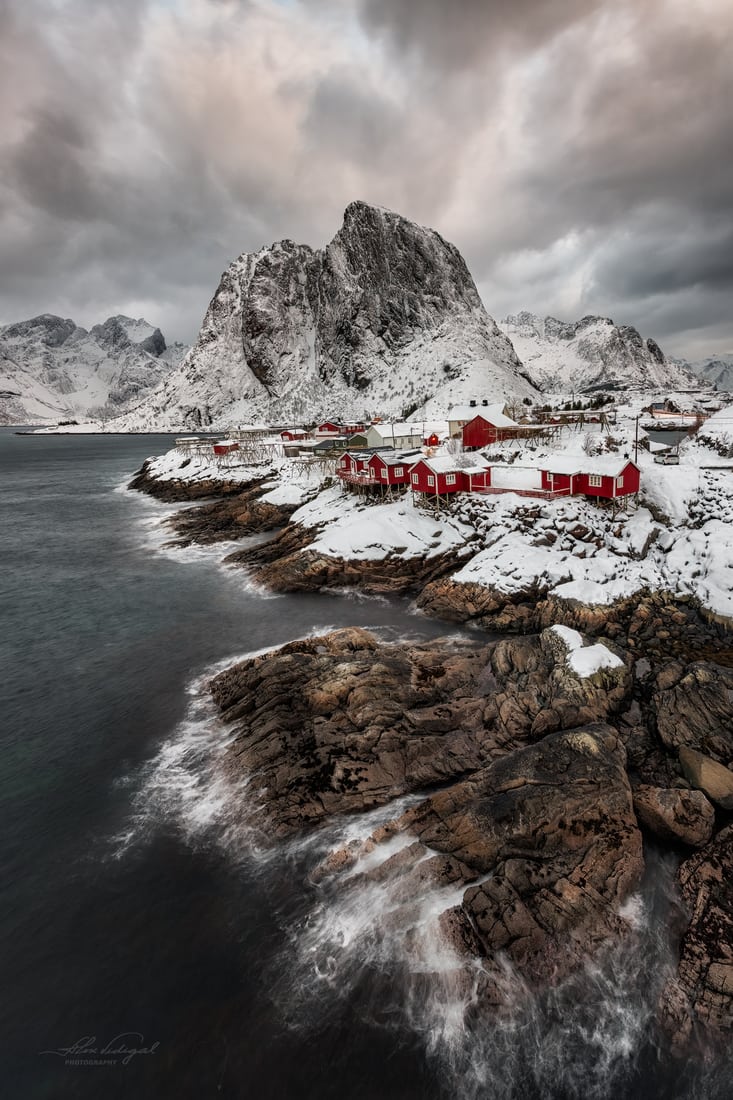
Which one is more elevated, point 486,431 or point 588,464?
point 486,431

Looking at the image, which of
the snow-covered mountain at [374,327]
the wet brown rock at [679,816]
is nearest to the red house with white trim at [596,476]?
the wet brown rock at [679,816]

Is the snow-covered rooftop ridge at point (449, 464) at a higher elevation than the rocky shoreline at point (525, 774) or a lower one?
higher

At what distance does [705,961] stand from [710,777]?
17.8ft

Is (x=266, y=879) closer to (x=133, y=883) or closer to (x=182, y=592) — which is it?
(x=133, y=883)

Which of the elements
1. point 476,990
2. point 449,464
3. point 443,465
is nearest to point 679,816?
point 476,990

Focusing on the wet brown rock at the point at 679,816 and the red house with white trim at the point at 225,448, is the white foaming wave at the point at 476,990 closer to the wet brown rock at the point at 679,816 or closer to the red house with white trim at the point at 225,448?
the wet brown rock at the point at 679,816

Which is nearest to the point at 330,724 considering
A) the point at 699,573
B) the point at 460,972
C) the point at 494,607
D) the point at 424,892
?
the point at 424,892

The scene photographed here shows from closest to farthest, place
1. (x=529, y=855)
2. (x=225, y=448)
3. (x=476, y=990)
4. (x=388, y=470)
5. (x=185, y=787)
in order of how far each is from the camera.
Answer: (x=476, y=990) < (x=529, y=855) < (x=185, y=787) < (x=388, y=470) < (x=225, y=448)

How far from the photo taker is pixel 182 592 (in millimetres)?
34438

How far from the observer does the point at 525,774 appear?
45.3 feet

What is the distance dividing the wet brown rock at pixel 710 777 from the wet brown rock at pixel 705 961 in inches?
82.1

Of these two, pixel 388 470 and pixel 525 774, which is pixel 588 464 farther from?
pixel 525 774

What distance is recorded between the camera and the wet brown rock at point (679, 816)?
12.8 meters

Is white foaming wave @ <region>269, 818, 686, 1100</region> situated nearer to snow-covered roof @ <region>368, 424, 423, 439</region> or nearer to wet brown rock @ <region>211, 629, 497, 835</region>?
wet brown rock @ <region>211, 629, 497, 835</region>
